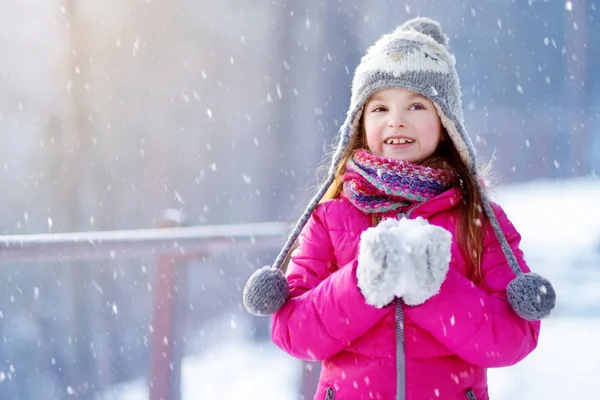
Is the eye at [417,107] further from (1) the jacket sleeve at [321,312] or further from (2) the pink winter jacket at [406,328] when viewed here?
(1) the jacket sleeve at [321,312]

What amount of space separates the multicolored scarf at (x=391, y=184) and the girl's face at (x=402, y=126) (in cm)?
5

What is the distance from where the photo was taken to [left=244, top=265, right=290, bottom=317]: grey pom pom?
1261mm

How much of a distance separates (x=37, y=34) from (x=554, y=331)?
9.91 m

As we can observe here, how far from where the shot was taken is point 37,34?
1107 centimetres

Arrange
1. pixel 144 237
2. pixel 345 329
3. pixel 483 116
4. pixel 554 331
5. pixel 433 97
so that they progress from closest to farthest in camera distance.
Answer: pixel 345 329
pixel 433 97
pixel 144 237
pixel 554 331
pixel 483 116

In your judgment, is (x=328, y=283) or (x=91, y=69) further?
(x=91, y=69)

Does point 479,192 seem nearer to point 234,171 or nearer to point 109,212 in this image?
point 234,171

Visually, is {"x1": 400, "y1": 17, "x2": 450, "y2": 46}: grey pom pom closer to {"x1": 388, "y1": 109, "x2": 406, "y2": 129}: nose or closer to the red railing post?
{"x1": 388, "y1": 109, "x2": 406, "y2": 129}: nose

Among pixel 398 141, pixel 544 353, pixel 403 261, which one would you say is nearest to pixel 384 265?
pixel 403 261

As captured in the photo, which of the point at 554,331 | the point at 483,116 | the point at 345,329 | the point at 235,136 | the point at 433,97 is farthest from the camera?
the point at 235,136

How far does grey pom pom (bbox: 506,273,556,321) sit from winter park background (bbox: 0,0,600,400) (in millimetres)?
6455

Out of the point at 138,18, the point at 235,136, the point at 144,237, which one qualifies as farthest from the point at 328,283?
the point at 138,18

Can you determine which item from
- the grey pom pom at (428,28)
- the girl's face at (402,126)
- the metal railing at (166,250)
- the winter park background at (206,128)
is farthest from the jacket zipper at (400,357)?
the winter park background at (206,128)

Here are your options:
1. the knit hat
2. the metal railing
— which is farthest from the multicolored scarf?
the metal railing
